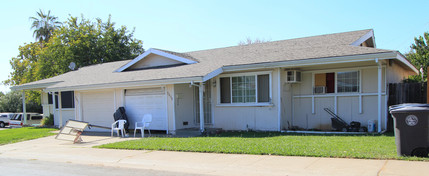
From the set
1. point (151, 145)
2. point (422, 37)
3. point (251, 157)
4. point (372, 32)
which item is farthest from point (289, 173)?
point (422, 37)

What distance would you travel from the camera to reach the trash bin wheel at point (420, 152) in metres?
6.99

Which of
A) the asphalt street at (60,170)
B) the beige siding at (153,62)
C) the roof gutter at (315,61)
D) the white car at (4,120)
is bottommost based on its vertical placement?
the white car at (4,120)

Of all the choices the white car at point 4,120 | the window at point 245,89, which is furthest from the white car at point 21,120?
the window at point 245,89

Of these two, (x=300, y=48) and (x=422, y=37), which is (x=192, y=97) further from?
(x=422, y=37)

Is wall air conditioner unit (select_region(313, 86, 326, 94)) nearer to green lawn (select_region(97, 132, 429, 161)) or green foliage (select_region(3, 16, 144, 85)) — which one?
green lawn (select_region(97, 132, 429, 161))

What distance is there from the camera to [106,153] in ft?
33.2

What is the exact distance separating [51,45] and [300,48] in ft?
82.9

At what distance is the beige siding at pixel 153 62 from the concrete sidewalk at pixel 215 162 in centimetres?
605

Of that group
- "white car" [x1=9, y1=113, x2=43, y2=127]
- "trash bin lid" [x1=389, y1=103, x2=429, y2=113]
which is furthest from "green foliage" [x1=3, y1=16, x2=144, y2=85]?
"trash bin lid" [x1=389, y1=103, x2=429, y2=113]

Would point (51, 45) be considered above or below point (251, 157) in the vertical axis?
above

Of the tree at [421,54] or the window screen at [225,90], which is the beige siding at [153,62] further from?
the tree at [421,54]

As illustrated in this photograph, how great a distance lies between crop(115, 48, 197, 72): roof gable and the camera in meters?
15.7

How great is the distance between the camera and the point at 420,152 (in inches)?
278

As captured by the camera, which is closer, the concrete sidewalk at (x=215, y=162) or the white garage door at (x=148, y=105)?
the concrete sidewalk at (x=215, y=162)
